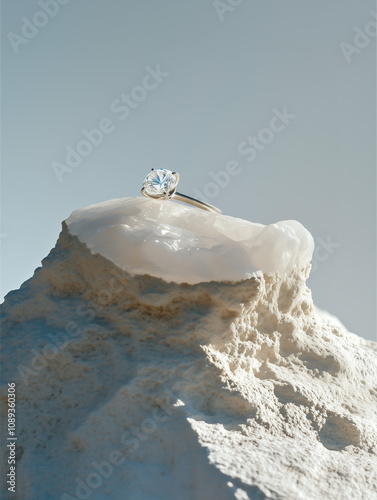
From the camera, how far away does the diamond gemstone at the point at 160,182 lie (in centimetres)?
239

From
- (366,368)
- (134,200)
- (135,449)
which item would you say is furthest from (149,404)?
(366,368)

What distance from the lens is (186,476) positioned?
155 cm

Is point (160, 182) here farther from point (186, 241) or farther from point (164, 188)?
point (186, 241)

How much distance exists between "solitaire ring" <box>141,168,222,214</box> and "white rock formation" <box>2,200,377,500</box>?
4.4 inches

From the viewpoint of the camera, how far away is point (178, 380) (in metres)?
1.78

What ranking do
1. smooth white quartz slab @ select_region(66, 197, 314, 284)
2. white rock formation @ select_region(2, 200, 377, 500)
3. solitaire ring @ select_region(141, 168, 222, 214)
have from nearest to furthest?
white rock formation @ select_region(2, 200, 377, 500) < smooth white quartz slab @ select_region(66, 197, 314, 284) < solitaire ring @ select_region(141, 168, 222, 214)

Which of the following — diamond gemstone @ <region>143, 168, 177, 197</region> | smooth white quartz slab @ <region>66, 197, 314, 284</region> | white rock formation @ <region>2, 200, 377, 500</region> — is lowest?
white rock formation @ <region>2, 200, 377, 500</region>

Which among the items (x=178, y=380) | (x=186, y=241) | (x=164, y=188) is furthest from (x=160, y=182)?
(x=178, y=380)

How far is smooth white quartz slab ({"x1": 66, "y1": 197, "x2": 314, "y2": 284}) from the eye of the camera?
199 cm

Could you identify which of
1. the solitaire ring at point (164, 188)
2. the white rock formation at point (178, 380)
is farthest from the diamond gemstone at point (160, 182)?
the white rock formation at point (178, 380)

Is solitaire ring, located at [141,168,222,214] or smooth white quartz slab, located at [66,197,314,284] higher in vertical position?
solitaire ring, located at [141,168,222,214]

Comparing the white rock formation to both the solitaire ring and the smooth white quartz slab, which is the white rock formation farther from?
the solitaire ring

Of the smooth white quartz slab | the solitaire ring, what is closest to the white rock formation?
the smooth white quartz slab

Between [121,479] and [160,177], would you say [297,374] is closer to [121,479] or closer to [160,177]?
[121,479]
